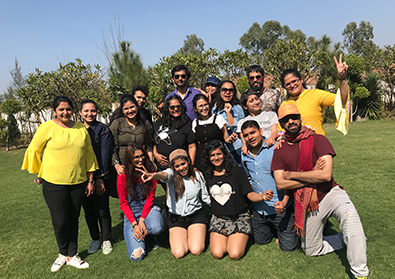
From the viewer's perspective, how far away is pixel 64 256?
3682 millimetres

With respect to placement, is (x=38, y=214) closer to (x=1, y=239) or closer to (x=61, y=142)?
(x=1, y=239)

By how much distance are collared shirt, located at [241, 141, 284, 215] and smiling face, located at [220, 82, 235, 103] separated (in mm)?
1063

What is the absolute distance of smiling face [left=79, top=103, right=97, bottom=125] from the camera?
3.89 meters

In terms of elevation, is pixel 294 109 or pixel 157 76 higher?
pixel 157 76

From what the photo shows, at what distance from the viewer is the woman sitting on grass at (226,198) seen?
371 cm

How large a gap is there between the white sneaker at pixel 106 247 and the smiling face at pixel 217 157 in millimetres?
1913

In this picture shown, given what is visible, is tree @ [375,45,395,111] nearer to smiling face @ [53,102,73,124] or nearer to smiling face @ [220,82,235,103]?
smiling face @ [220,82,235,103]

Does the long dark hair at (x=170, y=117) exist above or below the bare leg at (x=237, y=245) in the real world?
above

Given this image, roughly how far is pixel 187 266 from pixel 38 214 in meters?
4.09

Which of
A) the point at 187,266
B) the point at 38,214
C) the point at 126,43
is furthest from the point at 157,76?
the point at 187,266

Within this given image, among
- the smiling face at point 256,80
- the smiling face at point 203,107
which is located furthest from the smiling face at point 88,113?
the smiling face at point 256,80

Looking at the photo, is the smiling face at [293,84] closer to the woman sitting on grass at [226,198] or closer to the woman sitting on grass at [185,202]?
the woman sitting on grass at [226,198]

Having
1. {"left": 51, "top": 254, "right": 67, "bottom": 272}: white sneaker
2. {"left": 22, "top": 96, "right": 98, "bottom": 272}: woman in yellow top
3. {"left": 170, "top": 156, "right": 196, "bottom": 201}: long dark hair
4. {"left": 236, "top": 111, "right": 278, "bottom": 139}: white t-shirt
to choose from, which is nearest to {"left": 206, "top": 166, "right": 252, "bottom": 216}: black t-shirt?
{"left": 170, "top": 156, "right": 196, "bottom": 201}: long dark hair

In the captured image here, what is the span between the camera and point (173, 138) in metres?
4.20
